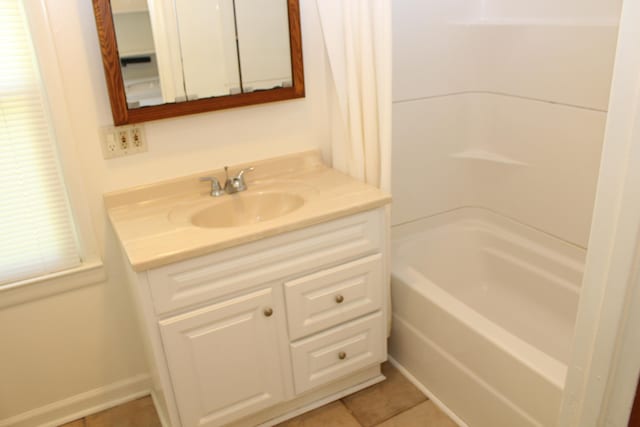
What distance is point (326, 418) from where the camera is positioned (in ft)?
6.43

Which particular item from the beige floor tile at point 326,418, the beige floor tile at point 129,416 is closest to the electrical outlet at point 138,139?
the beige floor tile at point 129,416

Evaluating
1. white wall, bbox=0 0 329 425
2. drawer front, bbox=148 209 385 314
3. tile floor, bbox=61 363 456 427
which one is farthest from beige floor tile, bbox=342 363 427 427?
white wall, bbox=0 0 329 425

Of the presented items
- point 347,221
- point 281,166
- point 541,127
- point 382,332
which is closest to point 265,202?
point 281,166

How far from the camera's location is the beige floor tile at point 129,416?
1.99 meters

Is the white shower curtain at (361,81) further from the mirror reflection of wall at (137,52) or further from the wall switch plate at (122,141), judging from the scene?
the wall switch plate at (122,141)

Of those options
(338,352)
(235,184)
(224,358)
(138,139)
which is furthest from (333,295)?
(138,139)

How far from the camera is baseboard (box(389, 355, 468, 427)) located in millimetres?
1918

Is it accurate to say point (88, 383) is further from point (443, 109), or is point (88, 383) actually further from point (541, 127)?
point (541, 127)

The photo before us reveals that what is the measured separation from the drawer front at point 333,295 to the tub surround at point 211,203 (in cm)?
21

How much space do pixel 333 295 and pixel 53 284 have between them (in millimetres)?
966

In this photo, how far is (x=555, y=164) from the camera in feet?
→ 6.97

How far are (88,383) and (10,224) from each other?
70 centimetres

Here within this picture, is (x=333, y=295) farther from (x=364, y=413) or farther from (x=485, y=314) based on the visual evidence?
(x=485, y=314)

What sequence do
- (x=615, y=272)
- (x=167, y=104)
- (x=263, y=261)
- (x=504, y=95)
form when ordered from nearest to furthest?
(x=615, y=272) < (x=263, y=261) < (x=167, y=104) < (x=504, y=95)
